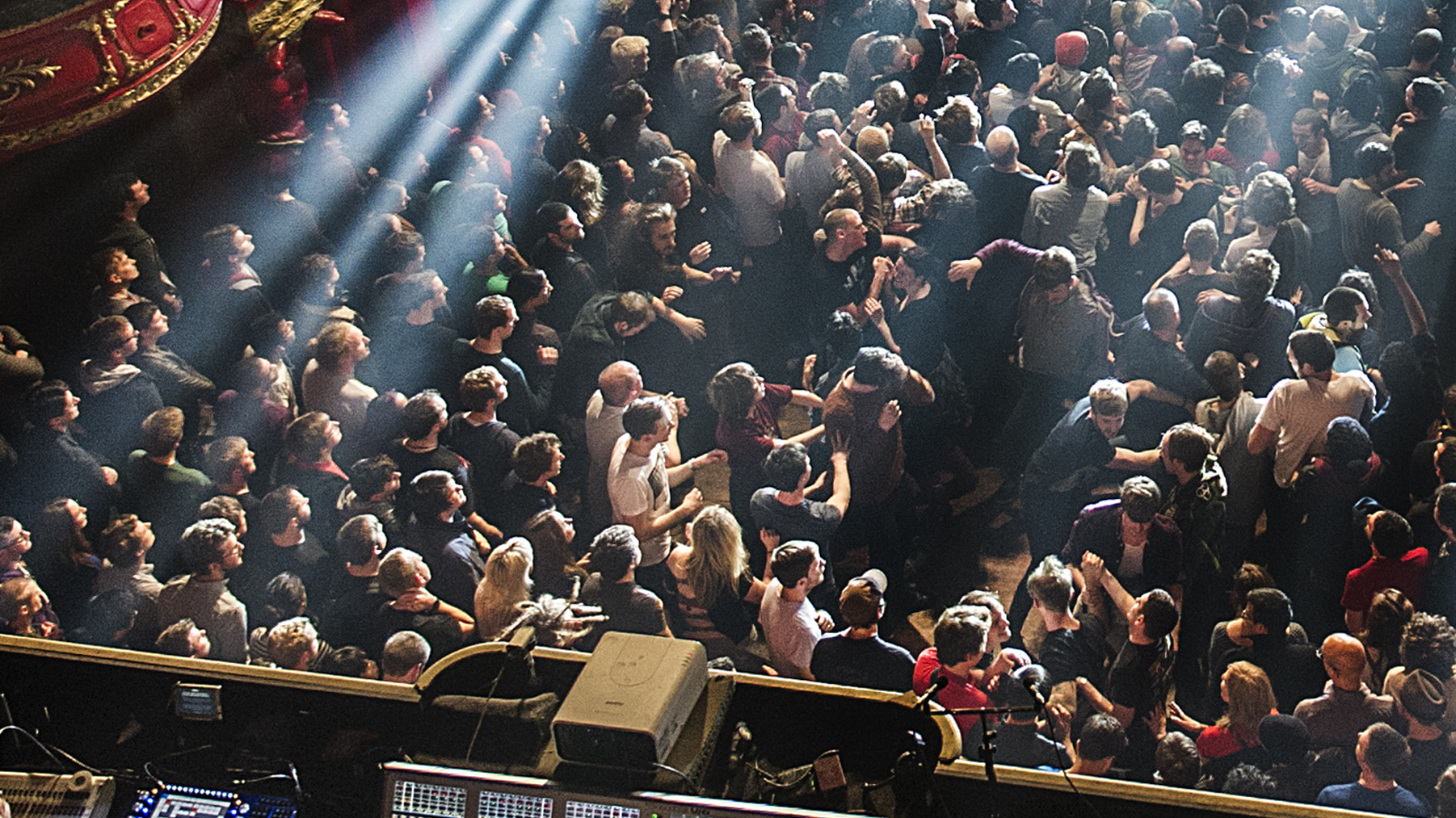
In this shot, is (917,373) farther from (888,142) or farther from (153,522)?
(153,522)

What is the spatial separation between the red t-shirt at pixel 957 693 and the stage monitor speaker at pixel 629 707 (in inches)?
57.9

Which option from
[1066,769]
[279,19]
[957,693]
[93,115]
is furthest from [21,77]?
[1066,769]

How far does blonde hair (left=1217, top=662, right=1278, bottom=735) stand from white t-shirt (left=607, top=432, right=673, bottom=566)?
8.93 feet

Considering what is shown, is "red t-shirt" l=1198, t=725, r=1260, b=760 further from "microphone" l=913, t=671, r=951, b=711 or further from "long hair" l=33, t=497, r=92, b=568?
"long hair" l=33, t=497, r=92, b=568

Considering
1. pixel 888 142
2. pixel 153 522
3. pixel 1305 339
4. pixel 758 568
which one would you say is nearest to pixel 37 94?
pixel 153 522

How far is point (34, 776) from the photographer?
544 centimetres

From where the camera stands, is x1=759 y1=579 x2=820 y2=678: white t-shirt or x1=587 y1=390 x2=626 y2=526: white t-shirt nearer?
x1=759 y1=579 x2=820 y2=678: white t-shirt

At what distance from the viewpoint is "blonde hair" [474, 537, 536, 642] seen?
6613 millimetres

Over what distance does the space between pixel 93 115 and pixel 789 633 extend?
4341 millimetres

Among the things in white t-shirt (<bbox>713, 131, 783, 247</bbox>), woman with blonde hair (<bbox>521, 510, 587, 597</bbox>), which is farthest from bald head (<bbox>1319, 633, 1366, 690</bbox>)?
white t-shirt (<bbox>713, 131, 783, 247</bbox>)

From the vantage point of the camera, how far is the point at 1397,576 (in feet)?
20.7

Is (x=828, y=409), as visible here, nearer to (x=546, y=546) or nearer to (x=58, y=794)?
(x=546, y=546)

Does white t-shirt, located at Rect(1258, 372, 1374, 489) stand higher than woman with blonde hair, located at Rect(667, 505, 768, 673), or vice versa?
white t-shirt, located at Rect(1258, 372, 1374, 489)

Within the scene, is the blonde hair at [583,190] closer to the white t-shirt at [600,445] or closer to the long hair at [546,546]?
the white t-shirt at [600,445]
